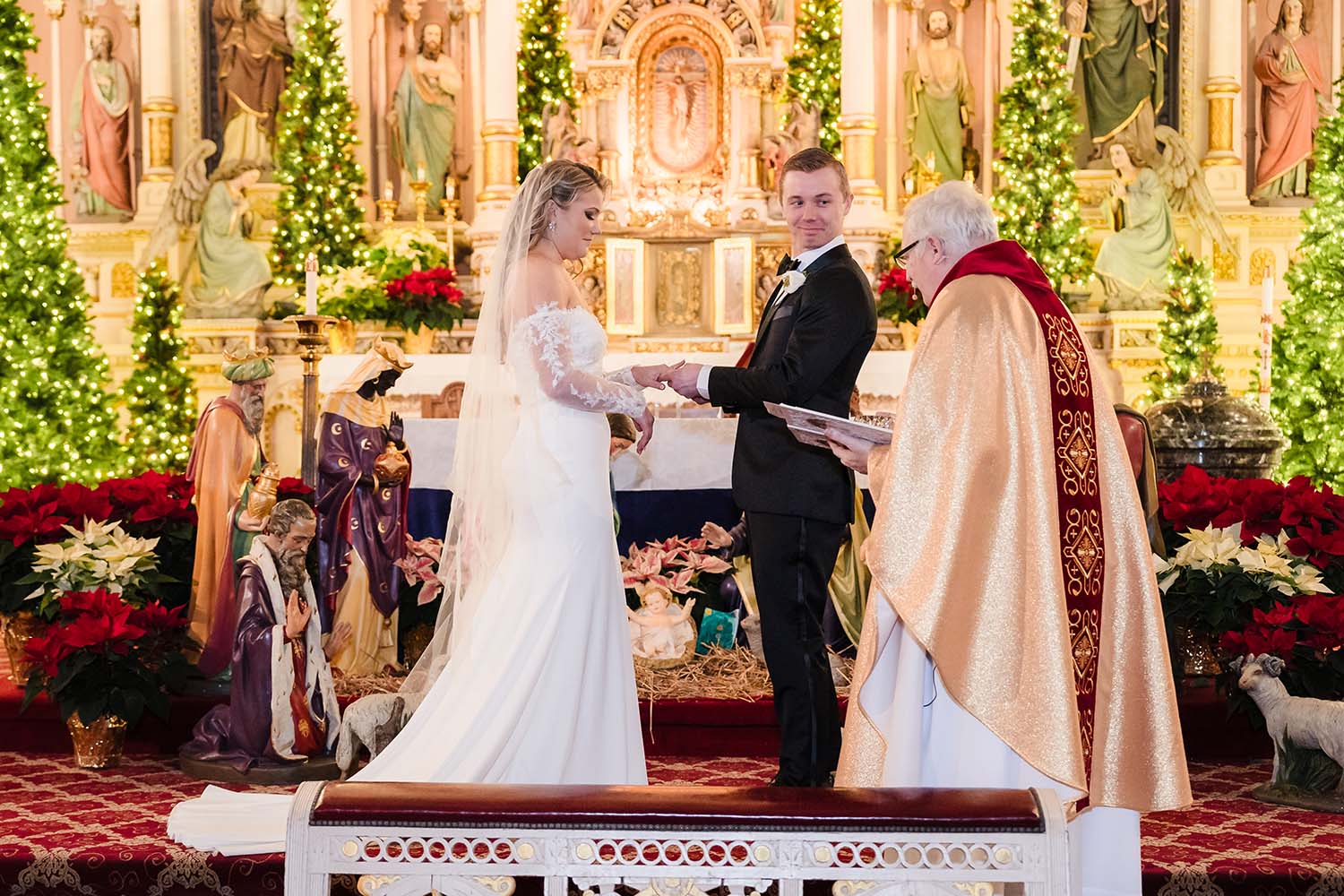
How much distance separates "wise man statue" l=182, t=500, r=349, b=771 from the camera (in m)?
4.82

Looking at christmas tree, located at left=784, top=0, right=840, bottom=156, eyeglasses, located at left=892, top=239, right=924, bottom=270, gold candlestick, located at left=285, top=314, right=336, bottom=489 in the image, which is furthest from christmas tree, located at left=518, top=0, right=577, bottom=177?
eyeglasses, located at left=892, top=239, right=924, bottom=270

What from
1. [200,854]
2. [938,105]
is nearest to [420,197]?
[938,105]

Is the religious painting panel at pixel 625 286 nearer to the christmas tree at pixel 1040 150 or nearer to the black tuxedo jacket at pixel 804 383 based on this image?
the christmas tree at pixel 1040 150

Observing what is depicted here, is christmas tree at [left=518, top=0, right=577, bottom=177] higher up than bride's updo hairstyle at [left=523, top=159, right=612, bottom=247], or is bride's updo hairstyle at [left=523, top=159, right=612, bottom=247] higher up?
christmas tree at [left=518, top=0, right=577, bottom=177]

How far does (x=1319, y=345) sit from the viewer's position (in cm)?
1091

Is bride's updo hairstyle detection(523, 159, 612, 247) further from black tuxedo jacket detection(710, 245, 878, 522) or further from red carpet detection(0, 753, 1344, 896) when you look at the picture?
red carpet detection(0, 753, 1344, 896)

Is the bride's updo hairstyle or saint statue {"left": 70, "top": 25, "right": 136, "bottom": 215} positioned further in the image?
saint statue {"left": 70, "top": 25, "right": 136, "bottom": 215}

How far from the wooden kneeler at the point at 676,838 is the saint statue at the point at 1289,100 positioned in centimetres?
1183

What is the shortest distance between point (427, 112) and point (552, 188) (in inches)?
373

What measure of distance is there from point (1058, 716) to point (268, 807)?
7.34 ft

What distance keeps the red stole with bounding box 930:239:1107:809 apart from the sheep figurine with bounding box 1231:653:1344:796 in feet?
4.31

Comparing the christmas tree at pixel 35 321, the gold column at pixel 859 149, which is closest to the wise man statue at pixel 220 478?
the christmas tree at pixel 35 321

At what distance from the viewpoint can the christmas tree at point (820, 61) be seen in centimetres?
1291

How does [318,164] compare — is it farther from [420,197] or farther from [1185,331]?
[1185,331]
